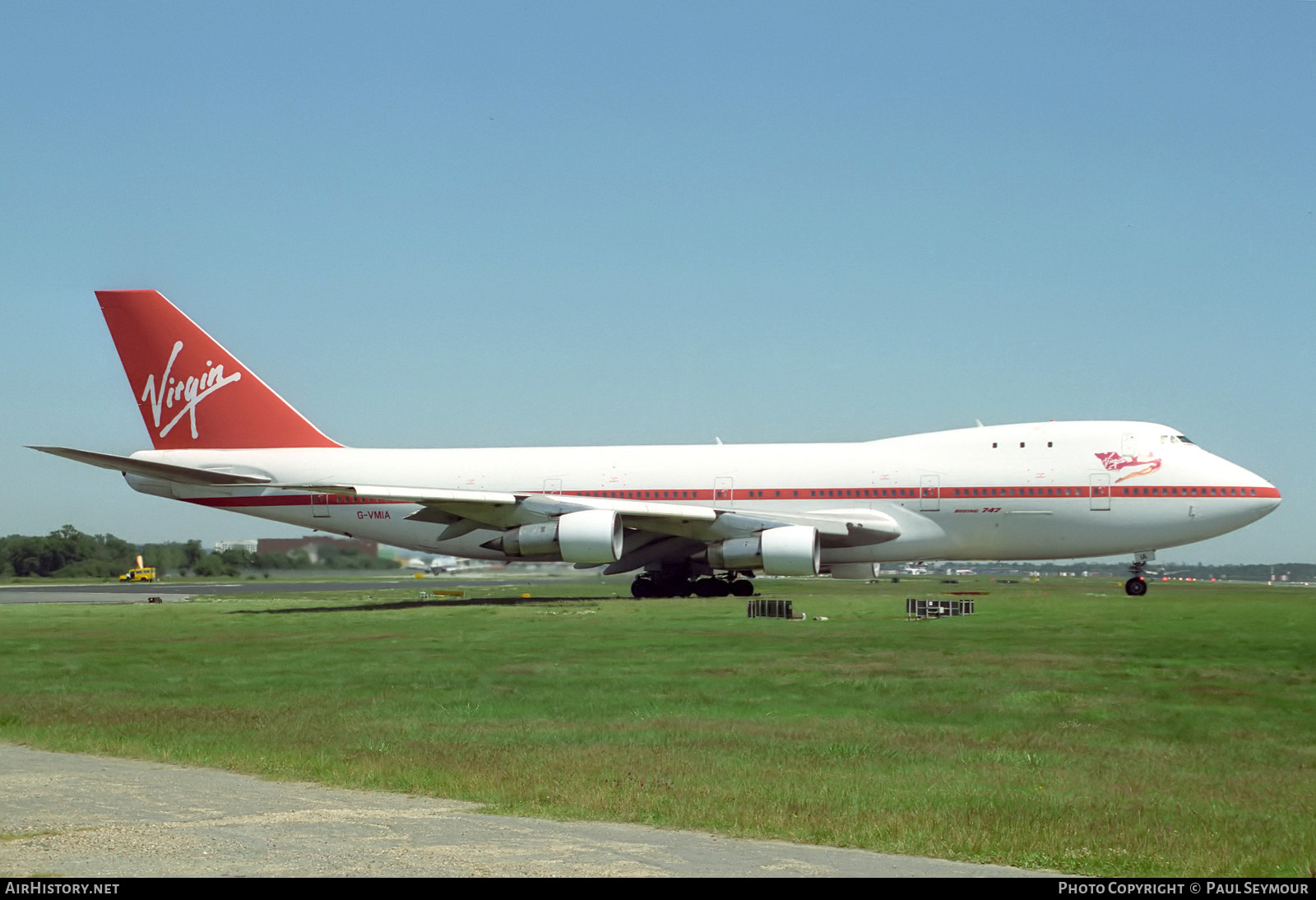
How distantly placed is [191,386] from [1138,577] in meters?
28.5

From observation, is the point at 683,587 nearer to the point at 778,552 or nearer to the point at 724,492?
the point at 724,492

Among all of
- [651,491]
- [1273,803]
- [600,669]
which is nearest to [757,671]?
[600,669]

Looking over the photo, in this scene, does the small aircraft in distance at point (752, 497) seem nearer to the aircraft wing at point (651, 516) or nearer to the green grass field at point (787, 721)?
the aircraft wing at point (651, 516)

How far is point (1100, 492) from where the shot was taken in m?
35.1

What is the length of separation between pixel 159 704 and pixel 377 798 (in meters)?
6.63

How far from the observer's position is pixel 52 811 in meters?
8.45

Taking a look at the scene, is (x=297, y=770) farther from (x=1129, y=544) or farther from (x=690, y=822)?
(x=1129, y=544)

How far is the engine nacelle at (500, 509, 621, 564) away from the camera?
34.3 metres

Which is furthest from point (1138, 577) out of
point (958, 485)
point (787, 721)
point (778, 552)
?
point (787, 721)

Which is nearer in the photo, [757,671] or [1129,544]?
[757,671]

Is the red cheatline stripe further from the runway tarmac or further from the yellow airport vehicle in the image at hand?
the yellow airport vehicle

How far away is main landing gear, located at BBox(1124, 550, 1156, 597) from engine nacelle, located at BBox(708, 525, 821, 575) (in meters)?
8.58

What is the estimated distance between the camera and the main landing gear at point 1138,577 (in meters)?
35.4

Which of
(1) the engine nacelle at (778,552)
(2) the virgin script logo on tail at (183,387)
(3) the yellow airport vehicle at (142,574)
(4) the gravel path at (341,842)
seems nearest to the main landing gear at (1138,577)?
(1) the engine nacelle at (778,552)
